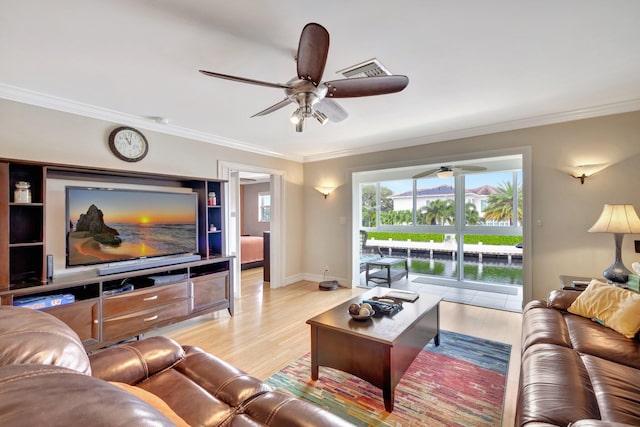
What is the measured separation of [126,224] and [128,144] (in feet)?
3.10

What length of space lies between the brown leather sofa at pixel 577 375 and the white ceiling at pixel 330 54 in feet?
6.37

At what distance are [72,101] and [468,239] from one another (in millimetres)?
5754

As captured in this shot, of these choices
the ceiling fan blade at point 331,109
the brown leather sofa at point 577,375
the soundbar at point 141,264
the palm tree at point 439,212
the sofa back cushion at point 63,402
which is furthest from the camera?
the palm tree at point 439,212

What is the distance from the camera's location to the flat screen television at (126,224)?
8.91ft

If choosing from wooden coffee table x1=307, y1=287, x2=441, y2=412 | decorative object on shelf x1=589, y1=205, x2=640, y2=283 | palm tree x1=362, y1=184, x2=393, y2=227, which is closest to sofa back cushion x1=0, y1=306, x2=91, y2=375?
wooden coffee table x1=307, y1=287, x2=441, y2=412

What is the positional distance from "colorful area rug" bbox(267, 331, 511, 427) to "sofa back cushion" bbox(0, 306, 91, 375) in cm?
153

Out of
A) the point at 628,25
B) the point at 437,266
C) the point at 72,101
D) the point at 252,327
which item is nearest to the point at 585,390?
the point at 628,25

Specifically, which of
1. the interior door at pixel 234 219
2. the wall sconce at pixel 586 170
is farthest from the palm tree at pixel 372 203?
the wall sconce at pixel 586 170

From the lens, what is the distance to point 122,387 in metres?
1.03

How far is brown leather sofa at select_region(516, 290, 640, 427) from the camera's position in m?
1.20

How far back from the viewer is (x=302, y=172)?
5.68 meters

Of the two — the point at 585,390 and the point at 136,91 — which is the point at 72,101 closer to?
the point at 136,91

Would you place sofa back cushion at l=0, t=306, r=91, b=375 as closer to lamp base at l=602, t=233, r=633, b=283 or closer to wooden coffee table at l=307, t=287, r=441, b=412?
wooden coffee table at l=307, t=287, r=441, b=412

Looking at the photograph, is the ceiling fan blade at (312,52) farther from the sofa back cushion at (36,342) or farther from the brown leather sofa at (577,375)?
the brown leather sofa at (577,375)
